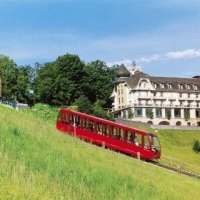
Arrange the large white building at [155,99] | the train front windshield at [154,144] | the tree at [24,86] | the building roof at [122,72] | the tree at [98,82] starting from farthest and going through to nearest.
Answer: the building roof at [122,72] < the large white building at [155,99] < the tree at [98,82] < the tree at [24,86] < the train front windshield at [154,144]

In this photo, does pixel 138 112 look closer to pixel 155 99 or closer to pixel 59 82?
pixel 155 99

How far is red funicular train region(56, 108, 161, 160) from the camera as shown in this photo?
4862 centimetres

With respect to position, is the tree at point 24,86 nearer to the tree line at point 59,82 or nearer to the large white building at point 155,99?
the tree line at point 59,82

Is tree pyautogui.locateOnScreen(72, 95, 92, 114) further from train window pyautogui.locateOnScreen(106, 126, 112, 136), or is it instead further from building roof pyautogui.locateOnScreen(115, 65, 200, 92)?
train window pyautogui.locateOnScreen(106, 126, 112, 136)

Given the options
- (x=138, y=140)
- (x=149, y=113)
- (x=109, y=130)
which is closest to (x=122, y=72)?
(x=149, y=113)

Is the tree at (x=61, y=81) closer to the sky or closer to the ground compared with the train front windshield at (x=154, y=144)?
closer to the sky

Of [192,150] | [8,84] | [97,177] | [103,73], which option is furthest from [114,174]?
[103,73]

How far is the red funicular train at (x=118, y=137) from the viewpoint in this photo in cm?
4862

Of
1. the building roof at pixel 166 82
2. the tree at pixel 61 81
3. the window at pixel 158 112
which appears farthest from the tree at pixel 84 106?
the window at pixel 158 112

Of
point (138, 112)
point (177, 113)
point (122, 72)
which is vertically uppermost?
point (122, 72)

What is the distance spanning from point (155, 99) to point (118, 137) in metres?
97.3

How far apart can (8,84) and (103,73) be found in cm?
2410

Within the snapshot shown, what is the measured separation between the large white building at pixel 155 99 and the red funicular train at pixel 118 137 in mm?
87133

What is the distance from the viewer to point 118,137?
162ft
